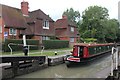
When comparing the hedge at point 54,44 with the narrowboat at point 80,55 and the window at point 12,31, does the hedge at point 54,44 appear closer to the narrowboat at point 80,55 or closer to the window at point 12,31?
the window at point 12,31

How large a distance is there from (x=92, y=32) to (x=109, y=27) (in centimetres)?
1322

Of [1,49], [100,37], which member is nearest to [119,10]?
[1,49]

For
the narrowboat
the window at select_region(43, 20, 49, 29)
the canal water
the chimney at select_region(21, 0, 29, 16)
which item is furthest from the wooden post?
the window at select_region(43, 20, 49, 29)

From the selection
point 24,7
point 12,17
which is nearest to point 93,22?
point 24,7

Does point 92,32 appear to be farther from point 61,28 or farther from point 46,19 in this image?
point 46,19

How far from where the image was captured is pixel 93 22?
56.6 meters

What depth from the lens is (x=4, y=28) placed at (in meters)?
31.0

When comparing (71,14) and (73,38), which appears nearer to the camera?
(73,38)

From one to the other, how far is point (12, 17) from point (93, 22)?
27478 millimetres

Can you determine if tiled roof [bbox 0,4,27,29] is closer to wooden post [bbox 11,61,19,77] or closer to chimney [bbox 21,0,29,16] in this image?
chimney [bbox 21,0,29,16]

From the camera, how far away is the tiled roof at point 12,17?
1270 inches

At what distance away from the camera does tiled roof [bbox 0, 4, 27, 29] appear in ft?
106

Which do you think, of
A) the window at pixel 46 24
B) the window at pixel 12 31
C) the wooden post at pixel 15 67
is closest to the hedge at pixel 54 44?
the window at pixel 46 24

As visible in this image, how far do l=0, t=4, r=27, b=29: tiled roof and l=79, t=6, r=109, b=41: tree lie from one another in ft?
78.5
